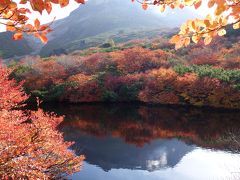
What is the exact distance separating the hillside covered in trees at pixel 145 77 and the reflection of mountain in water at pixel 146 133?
275 cm

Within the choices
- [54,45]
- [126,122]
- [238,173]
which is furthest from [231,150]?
[54,45]

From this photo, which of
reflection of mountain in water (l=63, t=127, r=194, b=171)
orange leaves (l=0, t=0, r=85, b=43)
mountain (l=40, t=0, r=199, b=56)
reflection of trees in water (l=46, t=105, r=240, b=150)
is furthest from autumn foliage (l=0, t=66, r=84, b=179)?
mountain (l=40, t=0, r=199, b=56)

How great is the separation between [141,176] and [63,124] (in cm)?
1531

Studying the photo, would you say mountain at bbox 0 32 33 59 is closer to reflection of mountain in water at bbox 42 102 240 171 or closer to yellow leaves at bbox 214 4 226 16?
reflection of mountain in water at bbox 42 102 240 171

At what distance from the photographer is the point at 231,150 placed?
2209cm

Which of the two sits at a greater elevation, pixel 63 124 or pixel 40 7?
pixel 40 7

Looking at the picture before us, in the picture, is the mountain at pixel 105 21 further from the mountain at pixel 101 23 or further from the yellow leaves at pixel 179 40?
the yellow leaves at pixel 179 40

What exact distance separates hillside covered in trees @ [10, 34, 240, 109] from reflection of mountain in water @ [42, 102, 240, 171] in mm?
2753

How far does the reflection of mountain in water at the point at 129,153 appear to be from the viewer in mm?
22941

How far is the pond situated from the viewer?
68.8 feet

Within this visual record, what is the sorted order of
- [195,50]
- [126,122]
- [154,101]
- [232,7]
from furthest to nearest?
[195,50]
[154,101]
[126,122]
[232,7]

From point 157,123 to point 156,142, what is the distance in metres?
5.50

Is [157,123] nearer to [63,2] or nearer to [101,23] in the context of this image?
[63,2]

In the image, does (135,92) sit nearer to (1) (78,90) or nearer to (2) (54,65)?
(1) (78,90)
